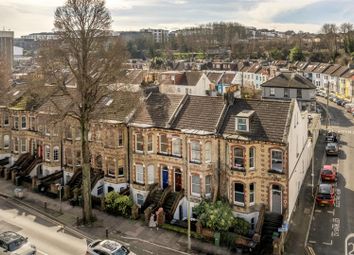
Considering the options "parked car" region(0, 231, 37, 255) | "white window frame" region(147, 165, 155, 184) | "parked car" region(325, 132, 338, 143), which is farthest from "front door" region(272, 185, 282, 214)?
"parked car" region(325, 132, 338, 143)

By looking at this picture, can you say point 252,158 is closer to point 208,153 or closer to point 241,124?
point 241,124

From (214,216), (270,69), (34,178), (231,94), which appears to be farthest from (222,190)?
(270,69)

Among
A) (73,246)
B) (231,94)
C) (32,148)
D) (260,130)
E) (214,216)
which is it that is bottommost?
(73,246)

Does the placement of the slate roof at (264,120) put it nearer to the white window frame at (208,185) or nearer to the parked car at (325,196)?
the white window frame at (208,185)

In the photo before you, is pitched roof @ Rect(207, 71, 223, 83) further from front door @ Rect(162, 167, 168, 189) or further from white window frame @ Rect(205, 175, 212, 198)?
white window frame @ Rect(205, 175, 212, 198)

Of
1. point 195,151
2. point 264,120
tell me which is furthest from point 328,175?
point 195,151

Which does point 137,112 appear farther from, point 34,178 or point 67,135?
point 34,178
